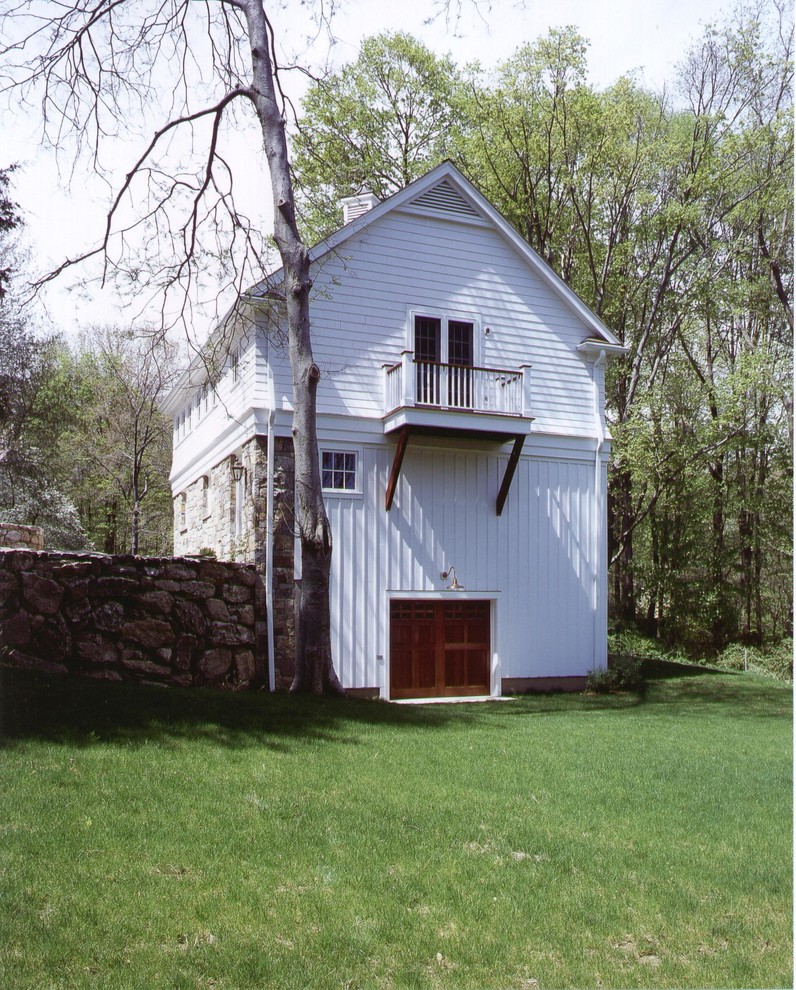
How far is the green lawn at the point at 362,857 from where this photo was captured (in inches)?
137

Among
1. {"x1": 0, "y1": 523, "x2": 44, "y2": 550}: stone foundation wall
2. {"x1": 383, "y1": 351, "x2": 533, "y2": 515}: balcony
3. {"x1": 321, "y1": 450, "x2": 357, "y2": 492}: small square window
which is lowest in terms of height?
{"x1": 0, "y1": 523, "x2": 44, "y2": 550}: stone foundation wall

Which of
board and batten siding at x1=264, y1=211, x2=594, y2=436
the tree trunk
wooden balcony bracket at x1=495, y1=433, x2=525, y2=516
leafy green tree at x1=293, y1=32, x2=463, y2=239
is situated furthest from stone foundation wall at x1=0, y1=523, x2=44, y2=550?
wooden balcony bracket at x1=495, y1=433, x2=525, y2=516

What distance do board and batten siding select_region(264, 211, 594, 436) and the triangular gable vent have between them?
12 centimetres

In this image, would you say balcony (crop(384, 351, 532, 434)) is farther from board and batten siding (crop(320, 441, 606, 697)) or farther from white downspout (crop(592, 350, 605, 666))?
white downspout (crop(592, 350, 605, 666))

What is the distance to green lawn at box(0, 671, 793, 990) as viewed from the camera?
3.48 metres

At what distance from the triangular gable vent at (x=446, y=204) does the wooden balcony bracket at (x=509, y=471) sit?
3.50 meters

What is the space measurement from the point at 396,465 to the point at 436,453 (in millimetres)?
833

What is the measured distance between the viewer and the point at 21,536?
10.8 m

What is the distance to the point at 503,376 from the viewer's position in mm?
12867

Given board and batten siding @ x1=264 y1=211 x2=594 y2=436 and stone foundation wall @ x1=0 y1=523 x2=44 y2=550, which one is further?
board and batten siding @ x1=264 y1=211 x2=594 y2=436

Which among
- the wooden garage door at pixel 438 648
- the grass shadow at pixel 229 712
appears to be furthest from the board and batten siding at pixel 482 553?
the grass shadow at pixel 229 712

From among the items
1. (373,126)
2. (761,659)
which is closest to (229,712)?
(373,126)

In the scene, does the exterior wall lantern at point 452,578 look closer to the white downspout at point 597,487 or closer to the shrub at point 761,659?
the white downspout at point 597,487

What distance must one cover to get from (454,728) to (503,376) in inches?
236
